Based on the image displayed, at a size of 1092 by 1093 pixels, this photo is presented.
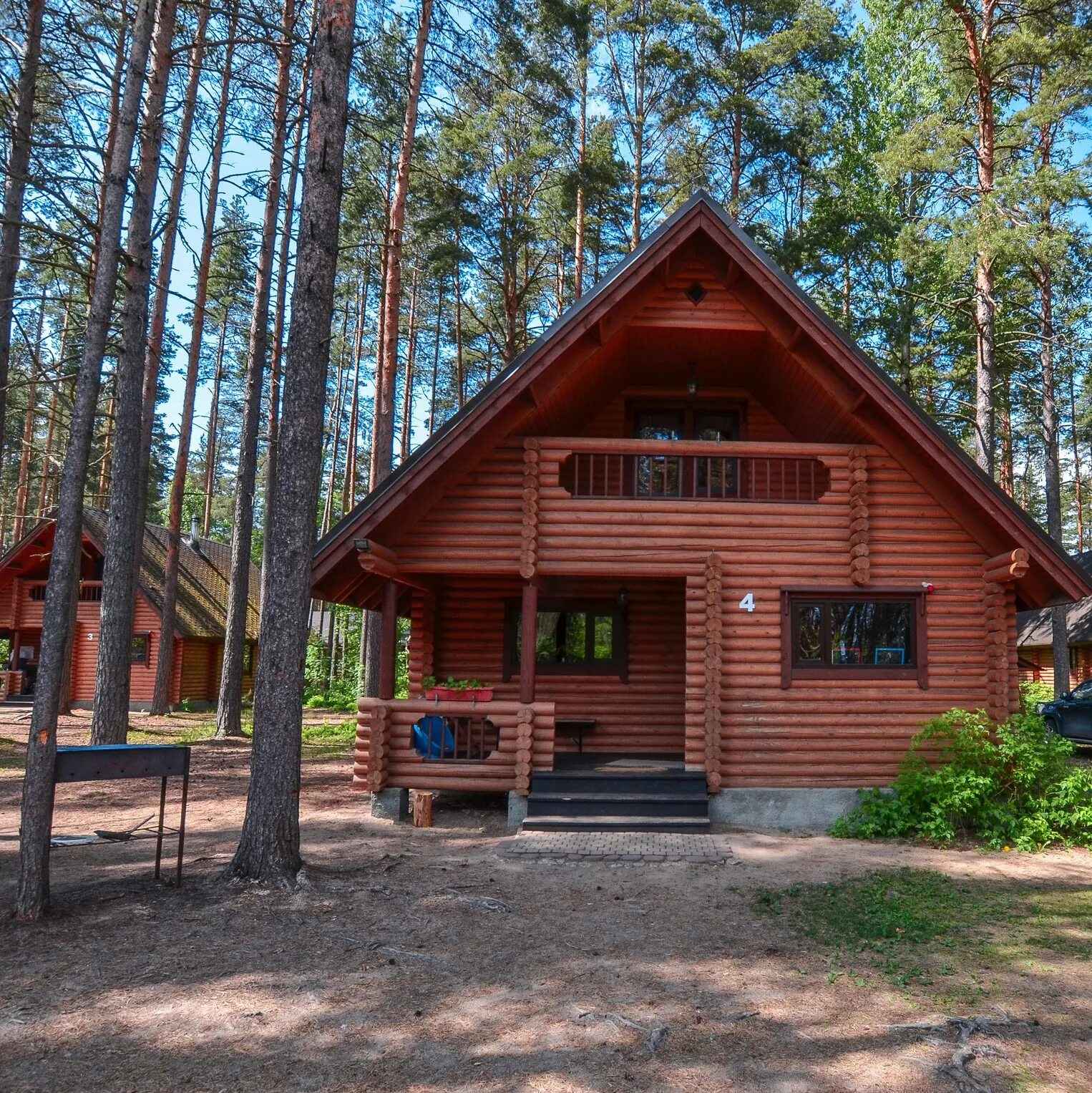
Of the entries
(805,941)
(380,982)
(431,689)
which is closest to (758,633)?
(431,689)

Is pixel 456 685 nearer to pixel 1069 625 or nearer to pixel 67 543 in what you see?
pixel 67 543

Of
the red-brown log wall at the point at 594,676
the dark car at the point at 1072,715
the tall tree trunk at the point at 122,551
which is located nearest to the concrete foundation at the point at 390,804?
the red-brown log wall at the point at 594,676

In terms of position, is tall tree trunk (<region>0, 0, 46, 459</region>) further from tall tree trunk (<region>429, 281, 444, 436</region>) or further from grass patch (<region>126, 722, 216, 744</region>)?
tall tree trunk (<region>429, 281, 444, 436</region>)

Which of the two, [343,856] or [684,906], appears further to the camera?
[343,856]

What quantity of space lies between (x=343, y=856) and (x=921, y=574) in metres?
7.87

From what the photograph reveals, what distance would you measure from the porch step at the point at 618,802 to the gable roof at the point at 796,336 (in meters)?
3.87

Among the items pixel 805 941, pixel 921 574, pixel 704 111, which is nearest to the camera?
pixel 805 941

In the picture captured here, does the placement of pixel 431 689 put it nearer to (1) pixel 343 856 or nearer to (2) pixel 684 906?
(1) pixel 343 856

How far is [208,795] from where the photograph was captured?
12328 mm

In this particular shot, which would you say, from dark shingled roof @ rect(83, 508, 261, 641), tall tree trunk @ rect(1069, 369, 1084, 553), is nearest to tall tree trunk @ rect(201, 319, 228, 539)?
dark shingled roof @ rect(83, 508, 261, 641)

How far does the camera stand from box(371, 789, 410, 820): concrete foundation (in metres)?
10.9

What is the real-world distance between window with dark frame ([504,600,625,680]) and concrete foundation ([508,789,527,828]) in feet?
9.38

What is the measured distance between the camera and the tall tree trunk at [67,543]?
6227 millimetres

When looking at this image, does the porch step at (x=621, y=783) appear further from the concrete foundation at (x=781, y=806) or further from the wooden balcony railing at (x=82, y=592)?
the wooden balcony railing at (x=82, y=592)
